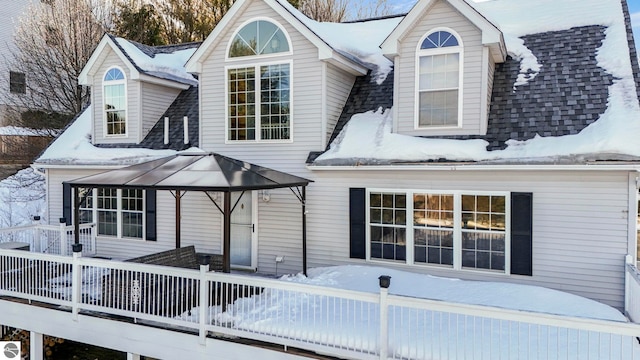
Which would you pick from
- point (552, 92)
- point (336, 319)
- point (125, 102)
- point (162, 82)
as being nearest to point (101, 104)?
point (125, 102)

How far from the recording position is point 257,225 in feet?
30.5

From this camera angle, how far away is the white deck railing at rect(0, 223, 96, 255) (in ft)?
32.6

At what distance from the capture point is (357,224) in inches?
328

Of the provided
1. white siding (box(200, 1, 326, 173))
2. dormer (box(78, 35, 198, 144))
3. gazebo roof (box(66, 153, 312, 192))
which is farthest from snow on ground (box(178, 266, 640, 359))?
dormer (box(78, 35, 198, 144))

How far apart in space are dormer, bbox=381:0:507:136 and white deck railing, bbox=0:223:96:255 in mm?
7879

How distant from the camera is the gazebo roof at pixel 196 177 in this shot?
6.54m

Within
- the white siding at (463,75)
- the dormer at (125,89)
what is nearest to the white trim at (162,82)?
the dormer at (125,89)

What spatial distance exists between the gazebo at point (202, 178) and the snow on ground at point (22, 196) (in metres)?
13.7

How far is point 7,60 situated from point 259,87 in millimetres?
18574

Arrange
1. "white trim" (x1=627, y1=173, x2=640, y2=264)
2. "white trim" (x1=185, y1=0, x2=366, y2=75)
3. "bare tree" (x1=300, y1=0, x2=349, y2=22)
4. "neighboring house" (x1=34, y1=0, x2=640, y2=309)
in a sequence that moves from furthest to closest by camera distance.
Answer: "bare tree" (x1=300, y1=0, x2=349, y2=22)
"white trim" (x1=185, y1=0, x2=366, y2=75)
"neighboring house" (x1=34, y1=0, x2=640, y2=309)
"white trim" (x1=627, y1=173, x2=640, y2=264)

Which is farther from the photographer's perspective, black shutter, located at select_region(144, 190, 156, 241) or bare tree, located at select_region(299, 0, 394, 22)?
bare tree, located at select_region(299, 0, 394, 22)

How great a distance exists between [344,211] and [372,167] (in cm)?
115

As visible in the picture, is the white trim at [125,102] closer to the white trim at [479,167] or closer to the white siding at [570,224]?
the white trim at [479,167]

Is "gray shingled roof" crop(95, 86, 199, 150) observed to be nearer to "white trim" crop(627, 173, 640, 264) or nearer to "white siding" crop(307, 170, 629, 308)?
"white siding" crop(307, 170, 629, 308)
